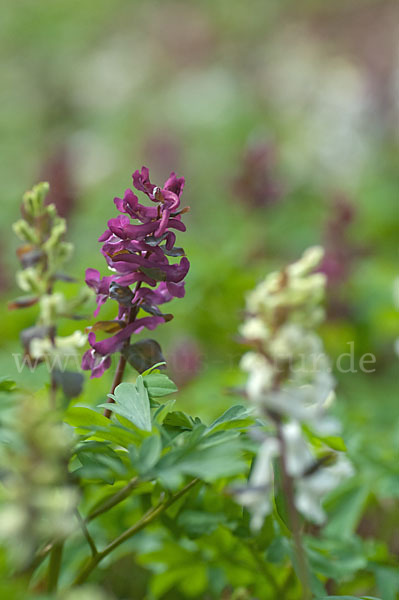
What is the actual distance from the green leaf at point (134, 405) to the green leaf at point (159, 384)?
3 cm

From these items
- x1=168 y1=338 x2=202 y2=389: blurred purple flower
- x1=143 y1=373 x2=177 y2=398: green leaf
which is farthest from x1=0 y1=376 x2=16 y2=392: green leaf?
x1=168 y1=338 x2=202 y2=389: blurred purple flower

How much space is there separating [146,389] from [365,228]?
140 inches

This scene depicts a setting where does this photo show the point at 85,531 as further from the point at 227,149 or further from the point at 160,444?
the point at 227,149

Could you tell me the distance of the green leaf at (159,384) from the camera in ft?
Result: 3.76

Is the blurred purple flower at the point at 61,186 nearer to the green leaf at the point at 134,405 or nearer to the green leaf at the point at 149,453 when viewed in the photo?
the green leaf at the point at 134,405

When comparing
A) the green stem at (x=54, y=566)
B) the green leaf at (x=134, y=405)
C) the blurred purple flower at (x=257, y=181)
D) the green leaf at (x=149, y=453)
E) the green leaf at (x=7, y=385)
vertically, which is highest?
the blurred purple flower at (x=257, y=181)

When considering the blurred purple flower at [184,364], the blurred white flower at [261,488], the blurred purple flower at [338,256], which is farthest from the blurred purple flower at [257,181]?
the blurred white flower at [261,488]

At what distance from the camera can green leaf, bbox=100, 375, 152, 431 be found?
105 cm

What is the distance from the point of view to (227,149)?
6.53 metres

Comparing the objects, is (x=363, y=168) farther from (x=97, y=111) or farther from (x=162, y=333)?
(x=97, y=111)

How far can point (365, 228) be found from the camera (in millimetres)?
4391

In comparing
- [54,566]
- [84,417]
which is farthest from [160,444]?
[54,566]

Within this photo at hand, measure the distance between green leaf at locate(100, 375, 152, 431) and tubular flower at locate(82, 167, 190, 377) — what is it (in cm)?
12

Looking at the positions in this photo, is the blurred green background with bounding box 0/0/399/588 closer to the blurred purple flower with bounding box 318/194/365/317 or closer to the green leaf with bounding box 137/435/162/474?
the blurred purple flower with bounding box 318/194/365/317
